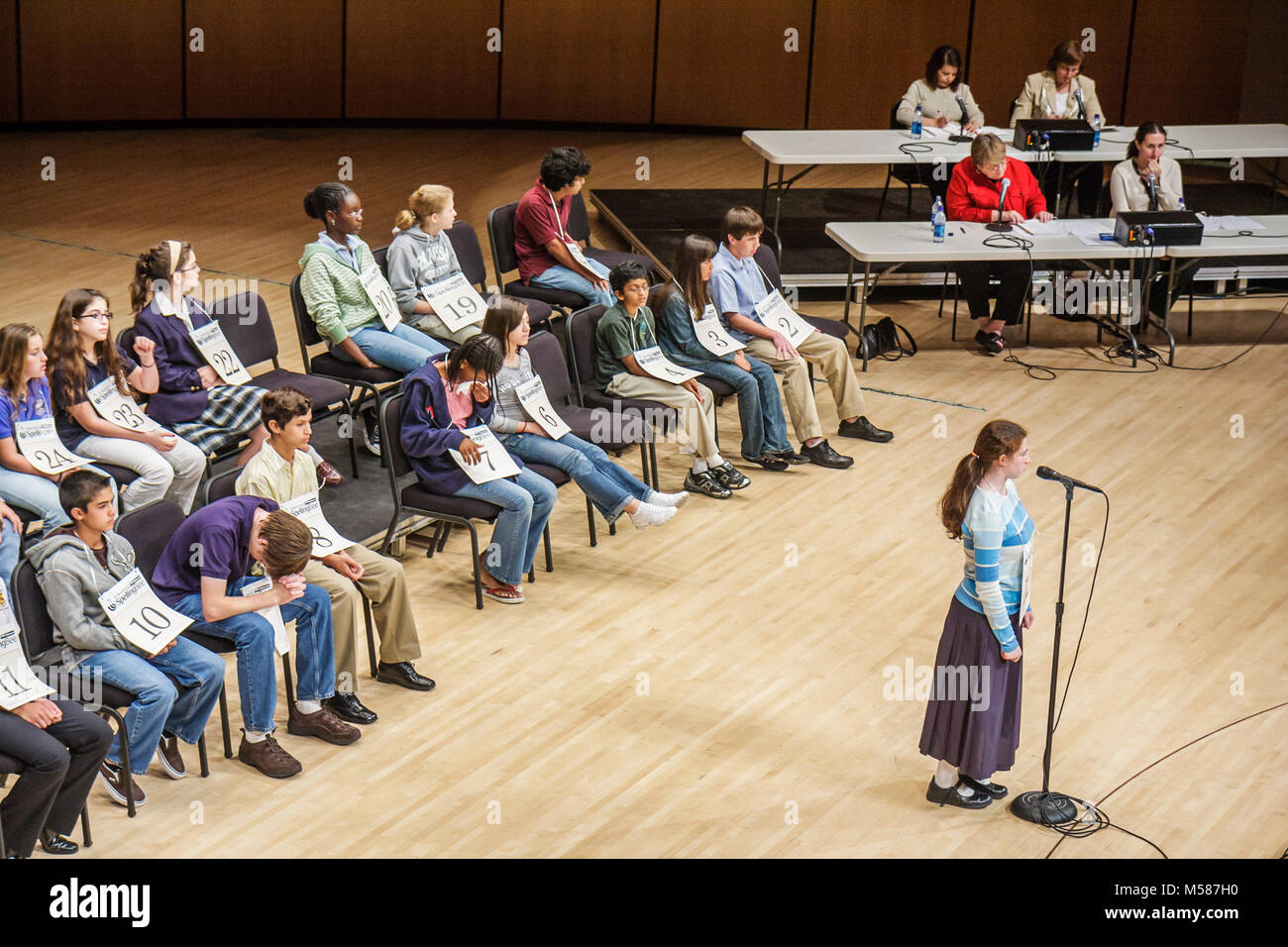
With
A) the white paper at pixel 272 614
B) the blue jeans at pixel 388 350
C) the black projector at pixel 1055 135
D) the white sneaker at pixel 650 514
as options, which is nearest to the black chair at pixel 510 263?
the blue jeans at pixel 388 350

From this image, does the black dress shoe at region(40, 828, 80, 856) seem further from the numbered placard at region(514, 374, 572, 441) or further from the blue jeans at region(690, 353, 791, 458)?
the blue jeans at region(690, 353, 791, 458)

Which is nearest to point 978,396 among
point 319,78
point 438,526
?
point 438,526

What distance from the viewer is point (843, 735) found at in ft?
18.4

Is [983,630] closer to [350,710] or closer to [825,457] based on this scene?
[350,710]

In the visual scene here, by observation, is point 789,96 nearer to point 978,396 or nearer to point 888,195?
point 888,195

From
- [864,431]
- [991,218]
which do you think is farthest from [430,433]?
[991,218]

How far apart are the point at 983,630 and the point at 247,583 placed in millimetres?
2451

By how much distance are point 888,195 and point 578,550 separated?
6.14 meters

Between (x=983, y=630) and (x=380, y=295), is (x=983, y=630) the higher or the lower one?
the lower one

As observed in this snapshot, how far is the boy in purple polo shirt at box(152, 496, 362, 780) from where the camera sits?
5.07 metres

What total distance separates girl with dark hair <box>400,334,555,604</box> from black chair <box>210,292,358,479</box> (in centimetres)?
80

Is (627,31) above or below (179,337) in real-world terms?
above

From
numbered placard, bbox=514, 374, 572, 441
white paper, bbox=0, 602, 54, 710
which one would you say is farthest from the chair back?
numbered placard, bbox=514, 374, 572, 441

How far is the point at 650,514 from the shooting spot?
22.2 feet
